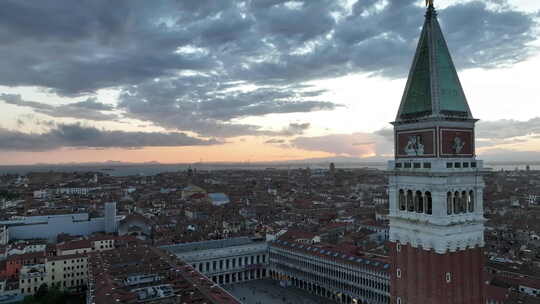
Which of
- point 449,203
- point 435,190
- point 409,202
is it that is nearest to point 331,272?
point 409,202

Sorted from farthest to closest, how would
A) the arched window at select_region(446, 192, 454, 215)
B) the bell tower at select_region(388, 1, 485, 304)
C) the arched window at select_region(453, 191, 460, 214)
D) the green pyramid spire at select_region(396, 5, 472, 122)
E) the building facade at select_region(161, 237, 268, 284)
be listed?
the building facade at select_region(161, 237, 268, 284), the arched window at select_region(453, 191, 460, 214), the green pyramid spire at select_region(396, 5, 472, 122), the arched window at select_region(446, 192, 454, 215), the bell tower at select_region(388, 1, 485, 304)

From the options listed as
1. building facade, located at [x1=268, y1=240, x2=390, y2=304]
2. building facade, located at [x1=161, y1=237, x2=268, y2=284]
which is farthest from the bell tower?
building facade, located at [x1=161, y1=237, x2=268, y2=284]

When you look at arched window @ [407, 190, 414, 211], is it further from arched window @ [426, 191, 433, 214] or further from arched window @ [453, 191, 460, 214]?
arched window @ [453, 191, 460, 214]

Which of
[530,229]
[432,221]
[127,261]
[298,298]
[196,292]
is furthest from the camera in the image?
[530,229]

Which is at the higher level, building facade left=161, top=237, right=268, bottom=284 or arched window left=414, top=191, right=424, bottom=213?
arched window left=414, top=191, right=424, bottom=213

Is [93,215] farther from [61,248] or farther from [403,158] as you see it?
[403,158]

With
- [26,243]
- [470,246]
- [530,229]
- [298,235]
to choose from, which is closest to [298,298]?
[298,235]

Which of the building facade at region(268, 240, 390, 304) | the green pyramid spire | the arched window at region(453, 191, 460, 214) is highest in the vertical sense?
the green pyramid spire

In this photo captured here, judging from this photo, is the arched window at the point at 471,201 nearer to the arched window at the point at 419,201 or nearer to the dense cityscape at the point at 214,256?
the arched window at the point at 419,201

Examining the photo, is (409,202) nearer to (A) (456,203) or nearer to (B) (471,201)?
(A) (456,203)
